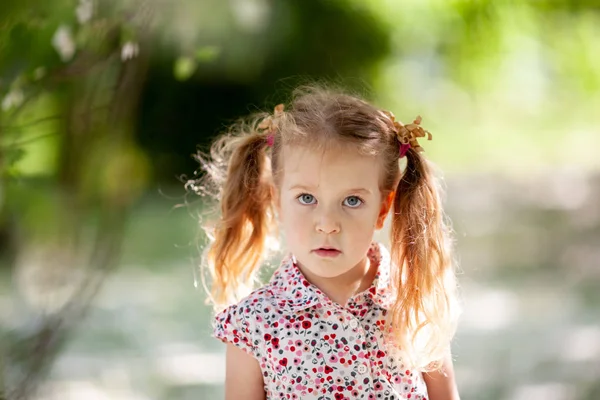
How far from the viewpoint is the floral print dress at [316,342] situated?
1.65 metres

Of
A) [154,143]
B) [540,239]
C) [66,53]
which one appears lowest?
[66,53]

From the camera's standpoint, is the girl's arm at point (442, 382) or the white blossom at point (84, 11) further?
the white blossom at point (84, 11)

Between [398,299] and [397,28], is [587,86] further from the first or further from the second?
[398,299]

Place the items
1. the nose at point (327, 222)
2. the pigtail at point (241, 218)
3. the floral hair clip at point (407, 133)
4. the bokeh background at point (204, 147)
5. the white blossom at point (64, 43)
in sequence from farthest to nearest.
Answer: the bokeh background at point (204, 147) → the white blossom at point (64, 43) → the pigtail at point (241, 218) → the floral hair clip at point (407, 133) → the nose at point (327, 222)

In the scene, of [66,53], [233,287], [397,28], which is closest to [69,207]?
[66,53]

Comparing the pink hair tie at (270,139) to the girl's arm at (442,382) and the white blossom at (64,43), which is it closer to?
the girl's arm at (442,382)

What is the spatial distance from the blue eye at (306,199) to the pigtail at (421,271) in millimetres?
190

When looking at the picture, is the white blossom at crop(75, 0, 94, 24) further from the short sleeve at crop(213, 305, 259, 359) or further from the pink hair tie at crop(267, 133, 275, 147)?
the short sleeve at crop(213, 305, 259, 359)

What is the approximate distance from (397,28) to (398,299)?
22.3 ft

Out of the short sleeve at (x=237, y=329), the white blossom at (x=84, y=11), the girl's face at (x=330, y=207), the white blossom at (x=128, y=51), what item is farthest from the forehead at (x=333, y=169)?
the white blossom at (x=84, y=11)

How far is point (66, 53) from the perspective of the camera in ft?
7.20

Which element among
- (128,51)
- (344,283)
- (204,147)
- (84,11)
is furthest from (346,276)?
(204,147)

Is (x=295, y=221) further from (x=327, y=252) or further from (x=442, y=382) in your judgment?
(x=442, y=382)

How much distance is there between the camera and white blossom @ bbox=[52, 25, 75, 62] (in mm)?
2145
